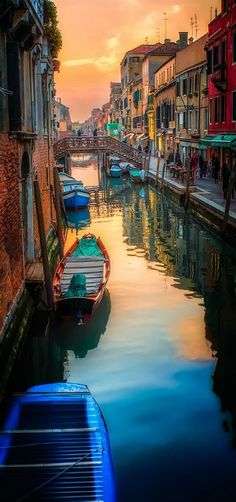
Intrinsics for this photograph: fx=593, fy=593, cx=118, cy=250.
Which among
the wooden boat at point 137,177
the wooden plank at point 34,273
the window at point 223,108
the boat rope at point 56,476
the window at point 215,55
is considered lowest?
the boat rope at point 56,476

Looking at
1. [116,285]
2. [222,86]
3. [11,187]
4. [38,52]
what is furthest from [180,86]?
[11,187]

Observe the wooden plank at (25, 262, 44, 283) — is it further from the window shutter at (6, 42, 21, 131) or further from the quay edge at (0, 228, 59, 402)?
the window shutter at (6, 42, 21, 131)

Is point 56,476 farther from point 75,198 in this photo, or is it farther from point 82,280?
point 75,198

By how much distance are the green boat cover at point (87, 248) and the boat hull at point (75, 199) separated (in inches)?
536

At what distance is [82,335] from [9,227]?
8.19 feet

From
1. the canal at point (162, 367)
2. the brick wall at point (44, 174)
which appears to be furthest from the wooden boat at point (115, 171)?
the canal at point (162, 367)

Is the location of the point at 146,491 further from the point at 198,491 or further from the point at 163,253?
the point at 163,253

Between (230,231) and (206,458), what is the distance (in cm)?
1179

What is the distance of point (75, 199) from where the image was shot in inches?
1144

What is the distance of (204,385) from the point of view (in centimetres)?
862

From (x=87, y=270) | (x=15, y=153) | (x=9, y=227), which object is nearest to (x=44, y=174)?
(x=87, y=270)

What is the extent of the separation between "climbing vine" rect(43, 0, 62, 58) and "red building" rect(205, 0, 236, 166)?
26.2 ft

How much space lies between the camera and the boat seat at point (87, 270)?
12117 mm

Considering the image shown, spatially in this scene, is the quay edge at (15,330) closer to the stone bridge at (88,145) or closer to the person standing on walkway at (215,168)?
the person standing on walkway at (215,168)
